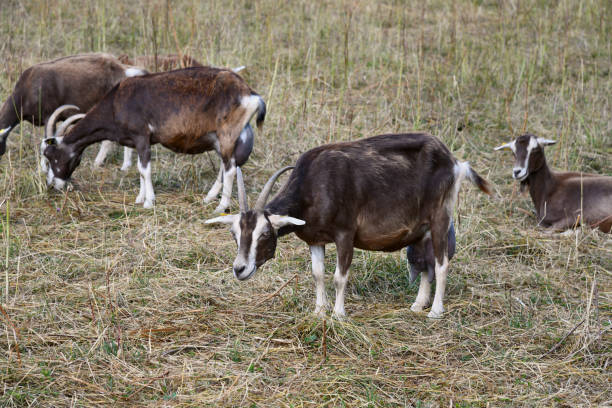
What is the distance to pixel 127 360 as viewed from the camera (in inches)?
194

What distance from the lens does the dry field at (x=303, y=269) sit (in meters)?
4.74

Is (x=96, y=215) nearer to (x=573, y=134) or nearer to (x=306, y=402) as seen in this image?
(x=306, y=402)

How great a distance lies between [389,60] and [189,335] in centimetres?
771

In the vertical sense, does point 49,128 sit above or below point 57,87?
below

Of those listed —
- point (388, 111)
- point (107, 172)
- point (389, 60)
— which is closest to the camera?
point (107, 172)

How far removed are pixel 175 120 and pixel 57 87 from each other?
2.28 meters

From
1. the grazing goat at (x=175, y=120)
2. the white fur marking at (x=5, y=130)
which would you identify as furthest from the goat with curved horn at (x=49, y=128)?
the white fur marking at (x=5, y=130)

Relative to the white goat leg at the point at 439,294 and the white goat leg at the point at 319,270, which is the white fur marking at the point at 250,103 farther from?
the white goat leg at the point at 439,294

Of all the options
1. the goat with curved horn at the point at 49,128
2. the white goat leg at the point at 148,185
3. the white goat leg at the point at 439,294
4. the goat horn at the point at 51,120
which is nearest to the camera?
the white goat leg at the point at 439,294

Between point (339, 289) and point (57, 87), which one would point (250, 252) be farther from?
point (57, 87)

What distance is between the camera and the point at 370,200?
18.7ft

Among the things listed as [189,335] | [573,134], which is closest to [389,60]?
[573,134]

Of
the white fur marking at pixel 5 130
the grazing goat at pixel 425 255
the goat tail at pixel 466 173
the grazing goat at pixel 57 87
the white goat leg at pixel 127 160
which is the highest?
the goat tail at pixel 466 173

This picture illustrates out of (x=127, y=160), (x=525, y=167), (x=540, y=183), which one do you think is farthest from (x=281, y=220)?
(x=127, y=160)
